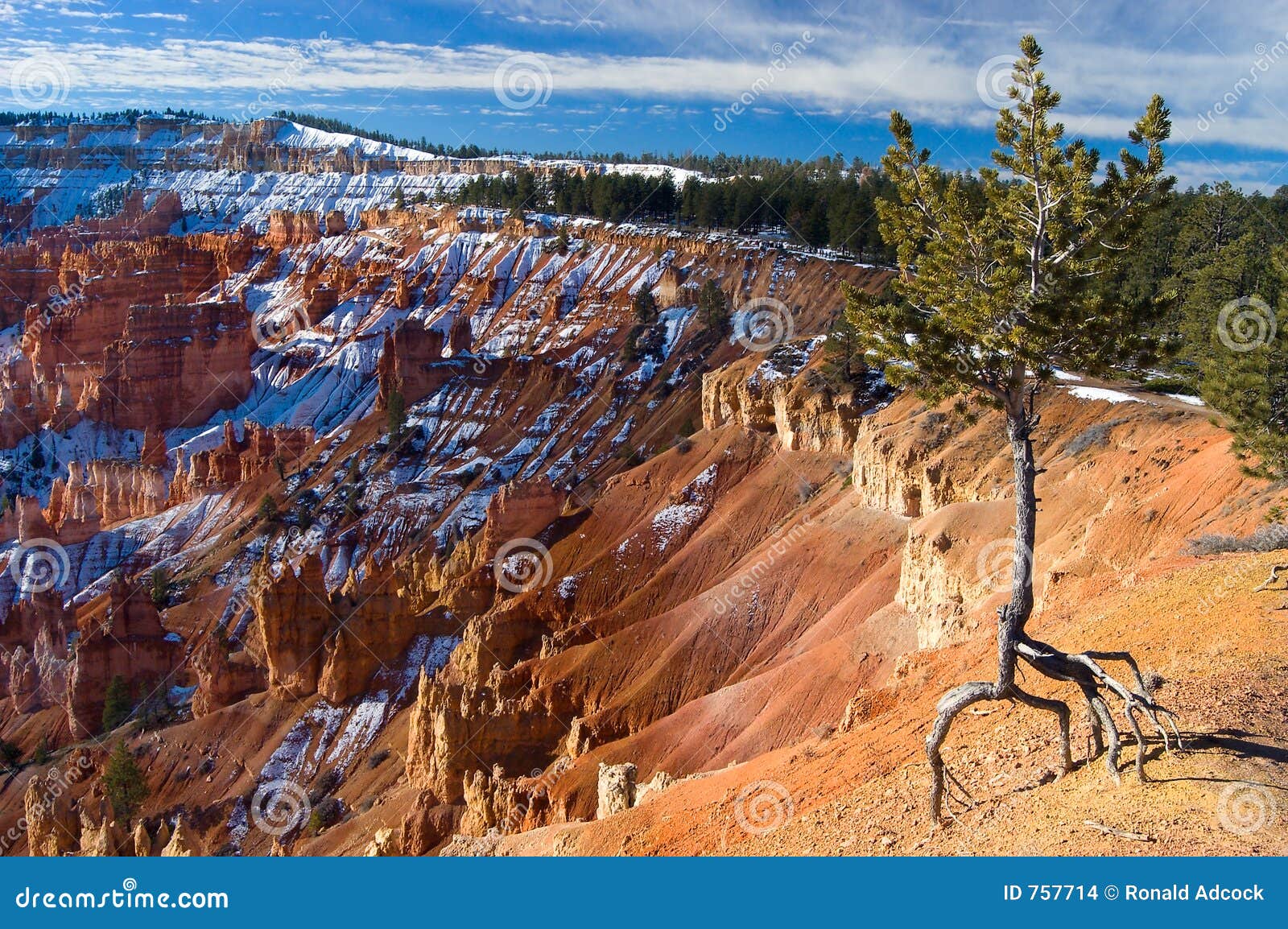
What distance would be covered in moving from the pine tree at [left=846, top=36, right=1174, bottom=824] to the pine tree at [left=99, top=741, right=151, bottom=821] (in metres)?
36.4

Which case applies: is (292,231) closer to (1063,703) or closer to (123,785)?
(123,785)

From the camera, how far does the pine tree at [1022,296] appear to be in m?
10.0

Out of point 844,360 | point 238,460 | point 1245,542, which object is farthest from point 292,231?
point 1245,542

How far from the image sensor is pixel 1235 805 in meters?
8.91

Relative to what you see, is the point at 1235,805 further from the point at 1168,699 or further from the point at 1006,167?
→ the point at 1006,167

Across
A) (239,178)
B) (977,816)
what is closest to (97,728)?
(977,816)

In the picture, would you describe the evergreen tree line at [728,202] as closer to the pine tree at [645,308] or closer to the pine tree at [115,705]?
the pine tree at [645,308]

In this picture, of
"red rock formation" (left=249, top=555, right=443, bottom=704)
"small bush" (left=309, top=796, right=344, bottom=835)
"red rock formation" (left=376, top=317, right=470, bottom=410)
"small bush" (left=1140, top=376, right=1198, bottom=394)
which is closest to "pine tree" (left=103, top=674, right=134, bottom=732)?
"red rock formation" (left=249, top=555, right=443, bottom=704)

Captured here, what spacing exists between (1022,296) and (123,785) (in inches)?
1526

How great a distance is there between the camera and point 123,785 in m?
38.2

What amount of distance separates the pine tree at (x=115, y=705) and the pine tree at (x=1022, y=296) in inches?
1814

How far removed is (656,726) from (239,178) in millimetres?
176537

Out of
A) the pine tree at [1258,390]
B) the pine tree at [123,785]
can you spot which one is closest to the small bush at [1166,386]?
the pine tree at [1258,390]

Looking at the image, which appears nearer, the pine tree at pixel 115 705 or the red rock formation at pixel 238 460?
the pine tree at pixel 115 705
